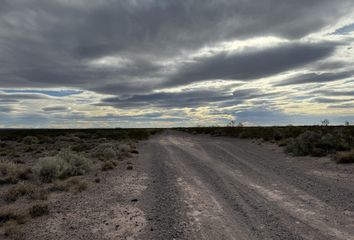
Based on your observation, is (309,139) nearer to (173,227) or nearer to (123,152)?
(123,152)

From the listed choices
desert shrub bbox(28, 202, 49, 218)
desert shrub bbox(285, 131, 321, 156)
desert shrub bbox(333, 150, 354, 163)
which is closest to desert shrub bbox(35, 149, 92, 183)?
desert shrub bbox(28, 202, 49, 218)

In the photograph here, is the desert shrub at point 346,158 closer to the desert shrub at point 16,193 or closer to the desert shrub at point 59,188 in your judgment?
the desert shrub at point 59,188

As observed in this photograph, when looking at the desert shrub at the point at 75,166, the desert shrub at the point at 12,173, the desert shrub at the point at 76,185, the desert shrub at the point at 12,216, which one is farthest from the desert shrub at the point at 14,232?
the desert shrub at the point at 12,173

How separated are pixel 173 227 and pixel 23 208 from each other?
3937 mm

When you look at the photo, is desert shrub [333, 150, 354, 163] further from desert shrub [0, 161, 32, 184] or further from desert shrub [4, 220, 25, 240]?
desert shrub [0, 161, 32, 184]

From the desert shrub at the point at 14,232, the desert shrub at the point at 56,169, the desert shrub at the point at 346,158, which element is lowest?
the desert shrub at the point at 14,232

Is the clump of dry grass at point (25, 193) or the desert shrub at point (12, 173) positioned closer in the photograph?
the clump of dry grass at point (25, 193)

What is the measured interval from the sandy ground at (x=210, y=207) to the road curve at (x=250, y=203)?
2cm

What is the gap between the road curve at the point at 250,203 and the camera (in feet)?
16.7

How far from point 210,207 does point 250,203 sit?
103 centimetres

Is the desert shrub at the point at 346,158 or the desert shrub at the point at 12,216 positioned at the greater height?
the desert shrub at the point at 346,158

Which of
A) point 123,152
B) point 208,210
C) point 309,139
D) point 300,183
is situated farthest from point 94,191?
point 309,139

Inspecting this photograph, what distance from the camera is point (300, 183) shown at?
29.0 ft

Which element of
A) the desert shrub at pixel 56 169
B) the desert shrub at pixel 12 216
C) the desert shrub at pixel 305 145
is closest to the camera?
the desert shrub at pixel 12 216
